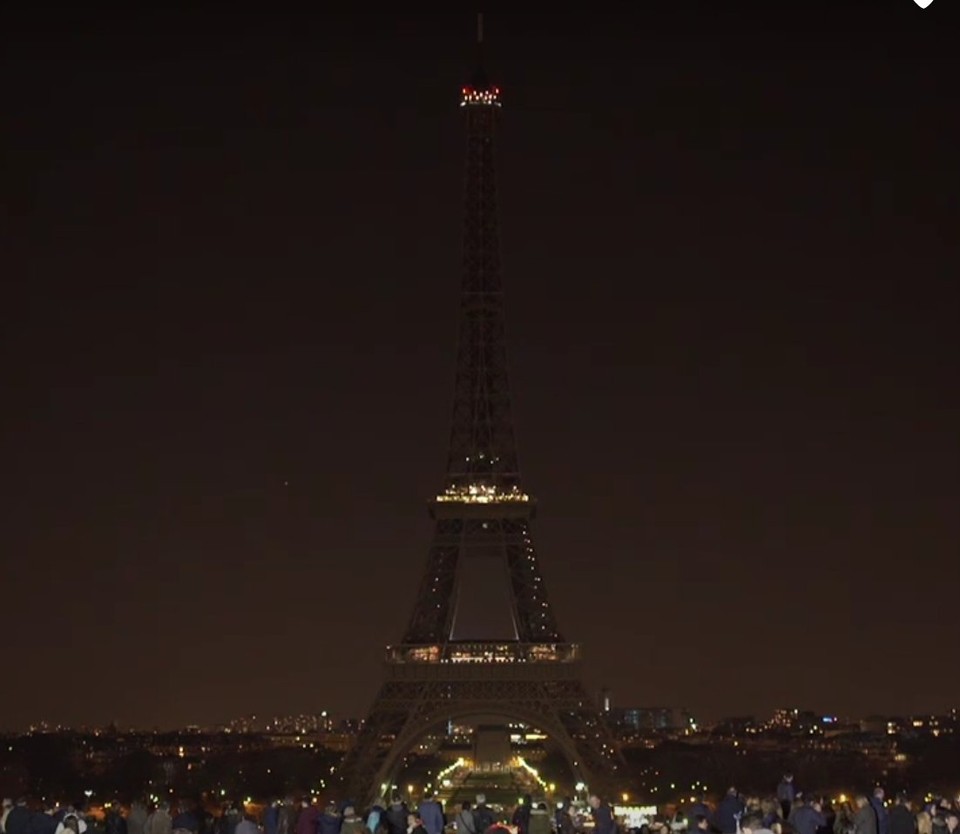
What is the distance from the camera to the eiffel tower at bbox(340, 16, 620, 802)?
83000mm

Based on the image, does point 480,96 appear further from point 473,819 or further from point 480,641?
point 473,819

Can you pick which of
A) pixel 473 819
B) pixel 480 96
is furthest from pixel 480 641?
pixel 473 819

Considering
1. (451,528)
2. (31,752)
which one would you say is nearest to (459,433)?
(451,528)

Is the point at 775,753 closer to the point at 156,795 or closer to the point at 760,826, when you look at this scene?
the point at 156,795

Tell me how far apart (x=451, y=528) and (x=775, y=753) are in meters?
61.6

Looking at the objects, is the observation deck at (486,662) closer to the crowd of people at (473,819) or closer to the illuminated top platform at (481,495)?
the illuminated top platform at (481,495)

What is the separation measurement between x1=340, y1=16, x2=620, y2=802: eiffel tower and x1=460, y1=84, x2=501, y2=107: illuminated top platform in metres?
0.04

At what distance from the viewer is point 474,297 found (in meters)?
87.9

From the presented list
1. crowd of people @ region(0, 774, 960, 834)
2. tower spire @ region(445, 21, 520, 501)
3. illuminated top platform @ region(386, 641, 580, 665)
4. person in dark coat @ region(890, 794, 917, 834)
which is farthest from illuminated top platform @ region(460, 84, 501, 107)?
person in dark coat @ region(890, 794, 917, 834)

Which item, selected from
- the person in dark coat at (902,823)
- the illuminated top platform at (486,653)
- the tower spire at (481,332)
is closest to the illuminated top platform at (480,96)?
the tower spire at (481,332)

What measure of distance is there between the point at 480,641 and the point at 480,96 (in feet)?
68.3

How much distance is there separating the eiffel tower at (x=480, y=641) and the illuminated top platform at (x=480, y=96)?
4cm

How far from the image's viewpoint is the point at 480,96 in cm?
8519

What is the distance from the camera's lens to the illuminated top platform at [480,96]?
85000 mm
